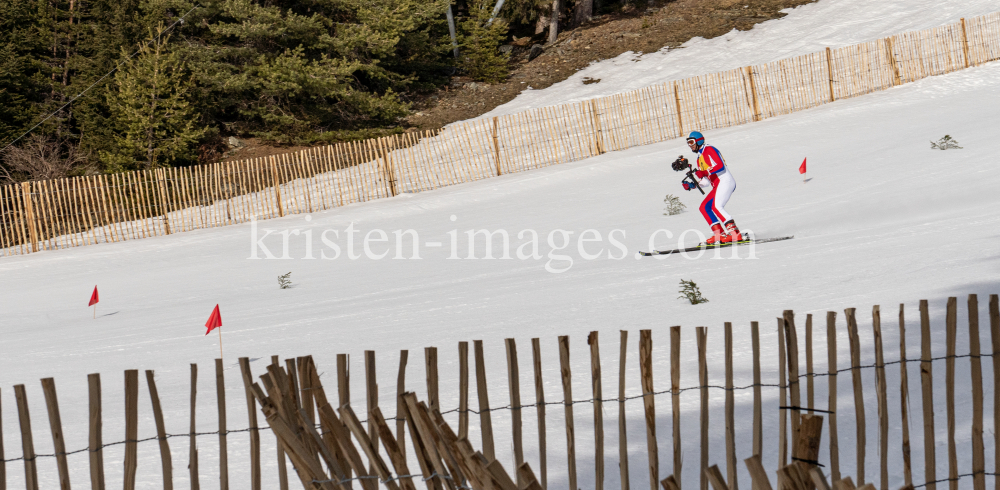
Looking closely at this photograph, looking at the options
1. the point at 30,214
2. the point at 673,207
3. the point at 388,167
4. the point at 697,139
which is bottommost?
Answer: the point at 673,207

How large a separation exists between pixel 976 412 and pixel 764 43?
97.3 ft

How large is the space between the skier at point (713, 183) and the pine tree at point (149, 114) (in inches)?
758

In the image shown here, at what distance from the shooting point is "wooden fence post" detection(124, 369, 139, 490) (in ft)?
11.6

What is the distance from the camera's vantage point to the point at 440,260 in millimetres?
13562

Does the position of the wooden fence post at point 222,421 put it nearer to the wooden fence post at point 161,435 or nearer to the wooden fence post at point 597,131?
the wooden fence post at point 161,435

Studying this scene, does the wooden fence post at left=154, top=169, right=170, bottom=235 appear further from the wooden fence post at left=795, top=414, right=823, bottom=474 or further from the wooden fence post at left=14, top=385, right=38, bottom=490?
the wooden fence post at left=795, top=414, right=823, bottom=474

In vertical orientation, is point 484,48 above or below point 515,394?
above

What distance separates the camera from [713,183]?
12031mm

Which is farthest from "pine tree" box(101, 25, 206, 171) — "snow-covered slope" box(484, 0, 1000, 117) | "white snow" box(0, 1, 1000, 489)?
"snow-covered slope" box(484, 0, 1000, 117)

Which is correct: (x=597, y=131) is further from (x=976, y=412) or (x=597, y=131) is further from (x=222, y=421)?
(x=222, y=421)

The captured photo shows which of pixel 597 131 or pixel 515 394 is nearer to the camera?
pixel 515 394

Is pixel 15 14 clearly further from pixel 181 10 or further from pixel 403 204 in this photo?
pixel 403 204

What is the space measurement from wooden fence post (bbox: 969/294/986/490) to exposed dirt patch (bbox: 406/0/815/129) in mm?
28003

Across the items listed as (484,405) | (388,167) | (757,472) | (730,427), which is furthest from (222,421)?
(388,167)
